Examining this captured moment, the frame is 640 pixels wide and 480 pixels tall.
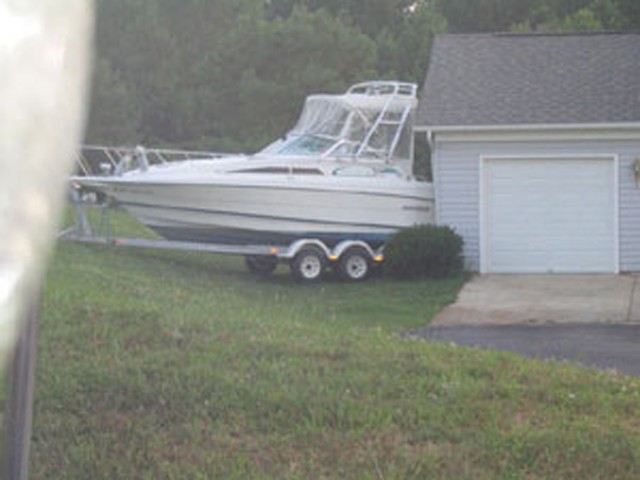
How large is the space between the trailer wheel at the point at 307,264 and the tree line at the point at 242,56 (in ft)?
44.3

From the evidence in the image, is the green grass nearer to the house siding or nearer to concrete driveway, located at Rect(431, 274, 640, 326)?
concrete driveway, located at Rect(431, 274, 640, 326)

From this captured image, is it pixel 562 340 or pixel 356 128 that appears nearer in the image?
pixel 562 340

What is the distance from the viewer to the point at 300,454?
20.9ft

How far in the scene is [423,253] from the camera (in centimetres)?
1755

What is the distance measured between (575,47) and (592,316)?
8.61 metres

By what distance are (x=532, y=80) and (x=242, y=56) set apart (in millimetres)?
14479

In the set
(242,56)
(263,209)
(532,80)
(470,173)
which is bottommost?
(263,209)

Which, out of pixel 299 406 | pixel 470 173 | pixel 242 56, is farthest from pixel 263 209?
pixel 242 56

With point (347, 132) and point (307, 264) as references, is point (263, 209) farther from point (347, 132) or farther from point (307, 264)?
point (347, 132)

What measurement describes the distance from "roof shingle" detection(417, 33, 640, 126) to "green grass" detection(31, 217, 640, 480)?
8.95 metres

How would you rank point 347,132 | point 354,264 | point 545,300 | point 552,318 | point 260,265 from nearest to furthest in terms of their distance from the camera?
1. point 552,318
2. point 545,300
3. point 354,264
4. point 260,265
5. point 347,132

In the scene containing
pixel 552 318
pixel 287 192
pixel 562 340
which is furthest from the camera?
pixel 287 192

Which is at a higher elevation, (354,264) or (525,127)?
(525,127)

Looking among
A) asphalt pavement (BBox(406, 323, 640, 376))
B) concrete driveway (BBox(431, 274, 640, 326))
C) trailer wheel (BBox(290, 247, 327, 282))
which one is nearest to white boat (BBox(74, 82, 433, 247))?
trailer wheel (BBox(290, 247, 327, 282))
